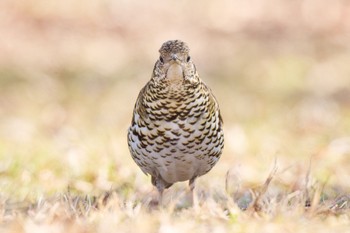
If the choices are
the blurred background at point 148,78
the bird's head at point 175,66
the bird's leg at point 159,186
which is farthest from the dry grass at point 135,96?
the bird's head at point 175,66

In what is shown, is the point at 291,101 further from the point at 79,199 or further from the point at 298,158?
the point at 79,199

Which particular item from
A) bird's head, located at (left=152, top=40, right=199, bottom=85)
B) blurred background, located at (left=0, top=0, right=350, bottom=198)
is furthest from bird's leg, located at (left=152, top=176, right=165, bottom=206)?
bird's head, located at (left=152, top=40, right=199, bottom=85)

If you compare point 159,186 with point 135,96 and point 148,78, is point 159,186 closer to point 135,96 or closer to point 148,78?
point 135,96

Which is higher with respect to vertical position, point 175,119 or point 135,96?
point 135,96

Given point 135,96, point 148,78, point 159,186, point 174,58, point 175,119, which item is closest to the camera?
point 174,58

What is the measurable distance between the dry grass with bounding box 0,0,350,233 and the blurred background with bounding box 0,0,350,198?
0.02 meters

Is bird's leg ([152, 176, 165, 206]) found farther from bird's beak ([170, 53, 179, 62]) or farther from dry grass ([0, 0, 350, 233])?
bird's beak ([170, 53, 179, 62])

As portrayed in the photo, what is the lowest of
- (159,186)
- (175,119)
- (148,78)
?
(159,186)

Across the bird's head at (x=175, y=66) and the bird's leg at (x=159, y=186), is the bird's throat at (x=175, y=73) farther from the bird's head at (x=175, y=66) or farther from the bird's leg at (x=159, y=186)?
the bird's leg at (x=159, y=186)

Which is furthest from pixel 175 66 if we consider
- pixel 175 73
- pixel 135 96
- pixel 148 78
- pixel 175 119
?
pixel 148 78

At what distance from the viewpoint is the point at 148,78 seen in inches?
425

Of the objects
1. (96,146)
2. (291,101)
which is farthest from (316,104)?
(96,146)

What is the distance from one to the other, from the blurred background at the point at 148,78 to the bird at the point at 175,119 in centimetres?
48

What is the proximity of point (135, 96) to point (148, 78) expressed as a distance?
665 millimetres
